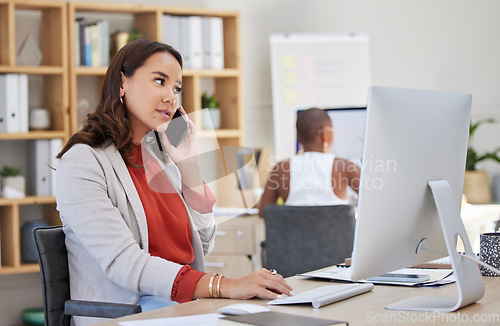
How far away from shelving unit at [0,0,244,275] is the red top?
1681 mm

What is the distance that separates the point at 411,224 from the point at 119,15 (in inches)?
130

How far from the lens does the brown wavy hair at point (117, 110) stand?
1731 millimetres

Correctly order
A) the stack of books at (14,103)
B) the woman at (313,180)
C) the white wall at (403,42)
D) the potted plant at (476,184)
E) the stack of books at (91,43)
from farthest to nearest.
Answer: the potted plant at (476,184) → the white wall at (403,42) → the stack of books at (91,43) → the stack of books at (14,103) → the woman at (313,180)

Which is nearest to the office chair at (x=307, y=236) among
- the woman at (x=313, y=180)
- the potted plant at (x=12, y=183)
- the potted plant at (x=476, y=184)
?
the woman at (x=313, y=180)

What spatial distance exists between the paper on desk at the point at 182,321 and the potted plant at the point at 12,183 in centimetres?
269

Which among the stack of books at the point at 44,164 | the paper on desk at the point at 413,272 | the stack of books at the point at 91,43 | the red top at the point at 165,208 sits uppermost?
the stack of books at the point at 91,43

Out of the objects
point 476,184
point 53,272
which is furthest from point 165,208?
point 476,184

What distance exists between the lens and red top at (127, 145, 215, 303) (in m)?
1.74

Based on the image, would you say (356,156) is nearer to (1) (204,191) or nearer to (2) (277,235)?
(2) (277,235)

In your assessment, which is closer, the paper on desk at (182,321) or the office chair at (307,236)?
the paper on desk at (182,321)

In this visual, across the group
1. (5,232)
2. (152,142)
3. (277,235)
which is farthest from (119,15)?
(152,142)

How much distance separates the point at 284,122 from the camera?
4.56 m

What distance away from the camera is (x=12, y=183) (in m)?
3.66

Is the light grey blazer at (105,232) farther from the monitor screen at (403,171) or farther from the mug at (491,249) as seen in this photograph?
the mug at (491,249)
